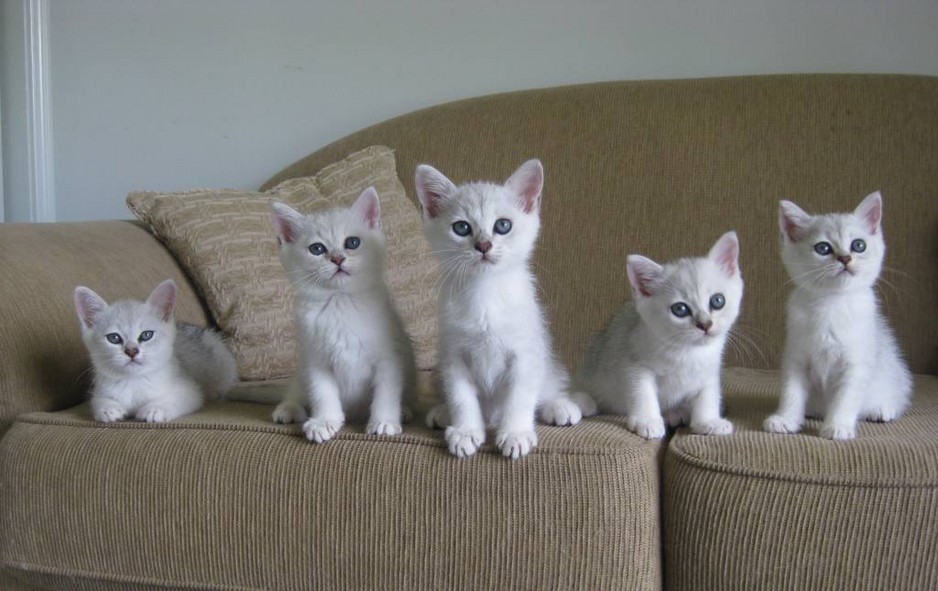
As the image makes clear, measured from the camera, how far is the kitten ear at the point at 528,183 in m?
1.46

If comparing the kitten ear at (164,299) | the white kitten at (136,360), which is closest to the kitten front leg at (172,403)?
the white kitten at (136,360)

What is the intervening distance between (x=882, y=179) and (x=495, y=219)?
1.16 m

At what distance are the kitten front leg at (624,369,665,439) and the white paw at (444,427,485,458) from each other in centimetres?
28

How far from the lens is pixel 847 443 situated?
4.43ft

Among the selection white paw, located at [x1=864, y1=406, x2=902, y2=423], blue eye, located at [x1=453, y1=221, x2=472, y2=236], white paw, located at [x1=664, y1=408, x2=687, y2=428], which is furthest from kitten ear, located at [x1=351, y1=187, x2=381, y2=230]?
white paw, located at [x1=864, y1=406, x2=902, y2=423]

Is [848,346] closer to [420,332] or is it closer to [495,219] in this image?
[495,219]

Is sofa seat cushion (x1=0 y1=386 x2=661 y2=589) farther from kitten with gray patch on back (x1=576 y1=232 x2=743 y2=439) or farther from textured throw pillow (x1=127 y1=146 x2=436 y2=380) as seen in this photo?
textured throw pillow (x1=127 y1=146 x2=436 y2=380)

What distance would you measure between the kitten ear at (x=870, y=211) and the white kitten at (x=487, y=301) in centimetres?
58

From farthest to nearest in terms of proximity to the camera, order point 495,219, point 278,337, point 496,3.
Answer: point 496,3
point 278,337
point 495,219

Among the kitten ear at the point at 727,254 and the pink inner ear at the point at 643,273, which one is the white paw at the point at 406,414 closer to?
the pink inner ear at the point at 643,273

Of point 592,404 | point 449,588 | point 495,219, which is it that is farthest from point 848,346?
point 449,588

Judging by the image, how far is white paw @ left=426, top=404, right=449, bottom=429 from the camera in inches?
58.6

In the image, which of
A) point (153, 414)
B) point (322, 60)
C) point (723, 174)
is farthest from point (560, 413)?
point (322, 60)

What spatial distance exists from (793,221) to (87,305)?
135 cm
